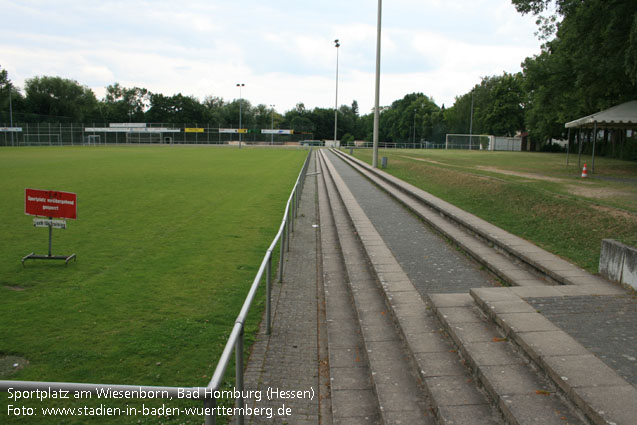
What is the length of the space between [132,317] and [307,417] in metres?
2.81

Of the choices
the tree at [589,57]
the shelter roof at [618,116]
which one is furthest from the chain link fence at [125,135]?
the shelter roof at [618,116]

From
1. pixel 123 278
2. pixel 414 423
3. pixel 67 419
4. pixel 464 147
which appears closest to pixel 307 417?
pixel 414 423

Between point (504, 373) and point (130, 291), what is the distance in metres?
4.86

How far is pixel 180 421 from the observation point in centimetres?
340

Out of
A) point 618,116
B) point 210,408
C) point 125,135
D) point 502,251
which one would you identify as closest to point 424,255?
point 502,251

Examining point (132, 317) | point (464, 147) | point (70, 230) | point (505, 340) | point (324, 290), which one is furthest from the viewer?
point (464, 147)

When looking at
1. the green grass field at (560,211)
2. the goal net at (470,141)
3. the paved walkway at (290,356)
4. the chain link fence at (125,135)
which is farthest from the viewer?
the chain link fence at (125,135)

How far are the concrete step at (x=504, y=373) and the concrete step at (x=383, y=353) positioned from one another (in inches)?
19.0

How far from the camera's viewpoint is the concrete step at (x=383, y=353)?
11.1 ft

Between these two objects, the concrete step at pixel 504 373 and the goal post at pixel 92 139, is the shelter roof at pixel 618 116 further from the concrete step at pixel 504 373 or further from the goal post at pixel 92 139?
the goal post at pixel 92 139

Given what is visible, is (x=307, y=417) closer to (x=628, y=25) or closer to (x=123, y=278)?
(x=123, y=278)

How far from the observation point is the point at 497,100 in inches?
2933

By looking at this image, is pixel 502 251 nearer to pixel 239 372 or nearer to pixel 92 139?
pixel 239 372

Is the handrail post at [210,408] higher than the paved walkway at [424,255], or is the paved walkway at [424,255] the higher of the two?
the handrail post at [210,408]
